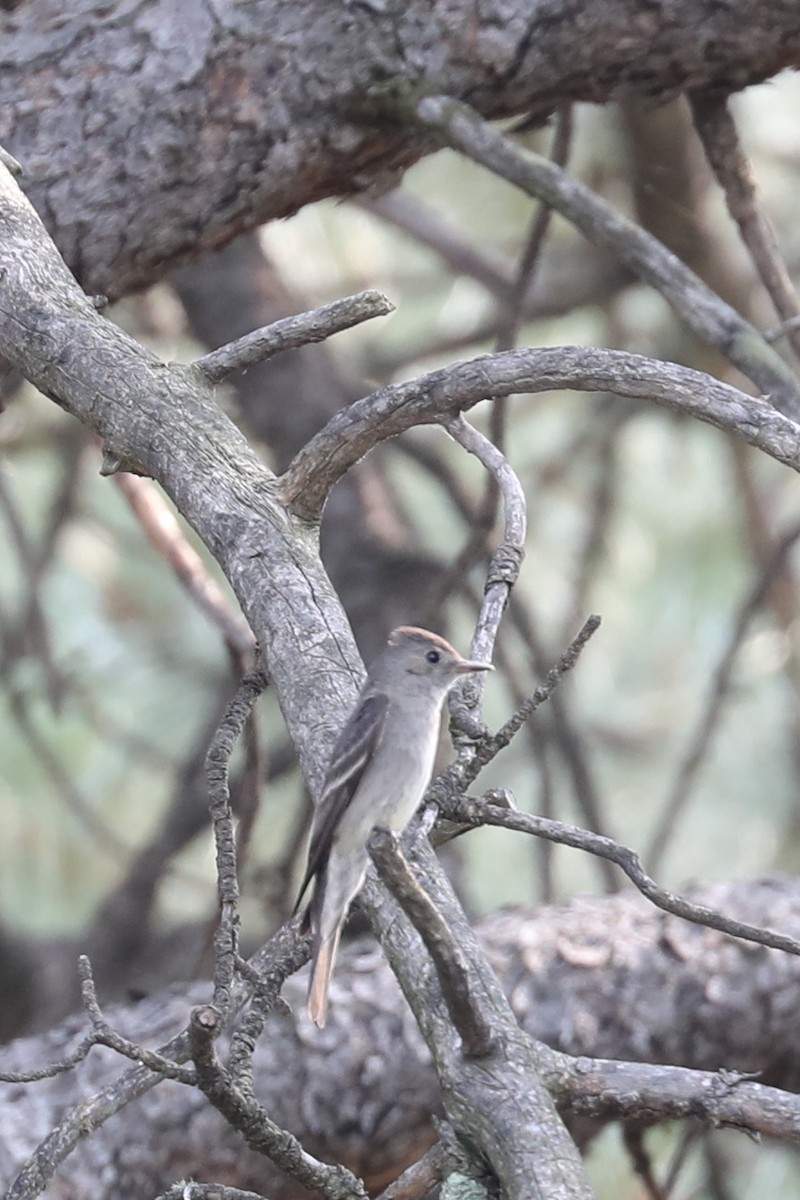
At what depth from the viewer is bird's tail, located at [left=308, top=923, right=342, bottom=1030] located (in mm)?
1461

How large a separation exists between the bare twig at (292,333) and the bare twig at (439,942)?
0.73 meters

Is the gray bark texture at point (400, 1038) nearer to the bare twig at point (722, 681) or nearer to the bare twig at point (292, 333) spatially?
the bare twig at point (722, 681)

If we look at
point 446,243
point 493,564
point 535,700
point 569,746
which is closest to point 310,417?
point 446,243

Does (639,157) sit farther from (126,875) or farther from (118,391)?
(118,391)

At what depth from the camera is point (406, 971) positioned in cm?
126

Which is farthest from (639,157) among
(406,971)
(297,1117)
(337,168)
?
(406,971)

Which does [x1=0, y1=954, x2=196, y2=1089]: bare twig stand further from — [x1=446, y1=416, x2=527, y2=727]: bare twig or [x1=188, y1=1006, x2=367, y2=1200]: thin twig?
[x1=446, y1=416, x2=527, y2=727]: bare twig

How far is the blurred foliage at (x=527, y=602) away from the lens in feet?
14.1

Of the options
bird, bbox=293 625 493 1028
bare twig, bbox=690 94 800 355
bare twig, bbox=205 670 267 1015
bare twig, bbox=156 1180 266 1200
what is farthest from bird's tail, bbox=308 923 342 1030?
bare twig, bbox=690 94 800 355

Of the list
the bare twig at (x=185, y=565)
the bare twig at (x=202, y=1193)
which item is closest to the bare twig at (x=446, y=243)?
the bare twig at (x=185, y=565)

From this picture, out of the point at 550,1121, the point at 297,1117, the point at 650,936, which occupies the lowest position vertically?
the point at 550,1121

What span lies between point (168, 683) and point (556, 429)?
5.83 ft

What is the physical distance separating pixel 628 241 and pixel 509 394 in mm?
702

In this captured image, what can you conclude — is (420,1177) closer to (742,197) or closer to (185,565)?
(742,197)
